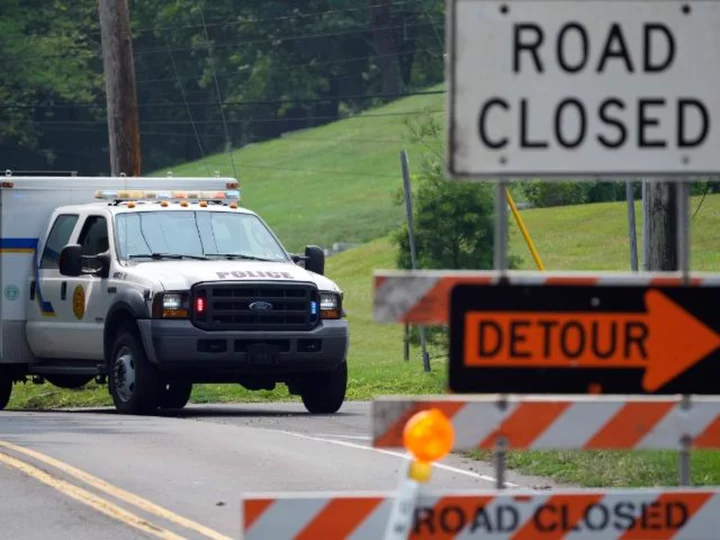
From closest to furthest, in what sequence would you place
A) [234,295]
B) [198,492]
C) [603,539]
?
[603,539], [198,492], [234,295]

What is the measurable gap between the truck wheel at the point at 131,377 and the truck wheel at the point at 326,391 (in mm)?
1585

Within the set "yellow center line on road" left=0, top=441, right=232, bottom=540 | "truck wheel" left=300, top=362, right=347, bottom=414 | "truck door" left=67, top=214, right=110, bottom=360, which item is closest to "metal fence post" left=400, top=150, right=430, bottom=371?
"truck wheel" left=300, top=362, right=347, bottom=414

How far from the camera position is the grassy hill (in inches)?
2643

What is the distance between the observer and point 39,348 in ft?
66.2

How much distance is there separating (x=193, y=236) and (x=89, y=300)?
1.23m

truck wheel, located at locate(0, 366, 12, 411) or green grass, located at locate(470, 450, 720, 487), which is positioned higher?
green grass, located at locate(470, 450, 720, 487)

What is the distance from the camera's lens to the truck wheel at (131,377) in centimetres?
1802

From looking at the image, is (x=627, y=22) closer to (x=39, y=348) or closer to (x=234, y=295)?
(x=234, y=295)

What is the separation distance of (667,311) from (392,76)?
296 ft

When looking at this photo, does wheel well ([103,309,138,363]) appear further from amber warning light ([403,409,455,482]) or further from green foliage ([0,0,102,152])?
green foliage ([0,0,102,152])

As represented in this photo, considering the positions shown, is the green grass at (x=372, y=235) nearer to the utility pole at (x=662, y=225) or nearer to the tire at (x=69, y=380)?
the tire at (x=69, y=380)

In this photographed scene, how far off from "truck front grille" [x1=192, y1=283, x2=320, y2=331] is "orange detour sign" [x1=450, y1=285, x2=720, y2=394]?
1127 centimetres

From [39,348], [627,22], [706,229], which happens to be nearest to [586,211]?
[706,229]

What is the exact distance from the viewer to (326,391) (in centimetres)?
1892
